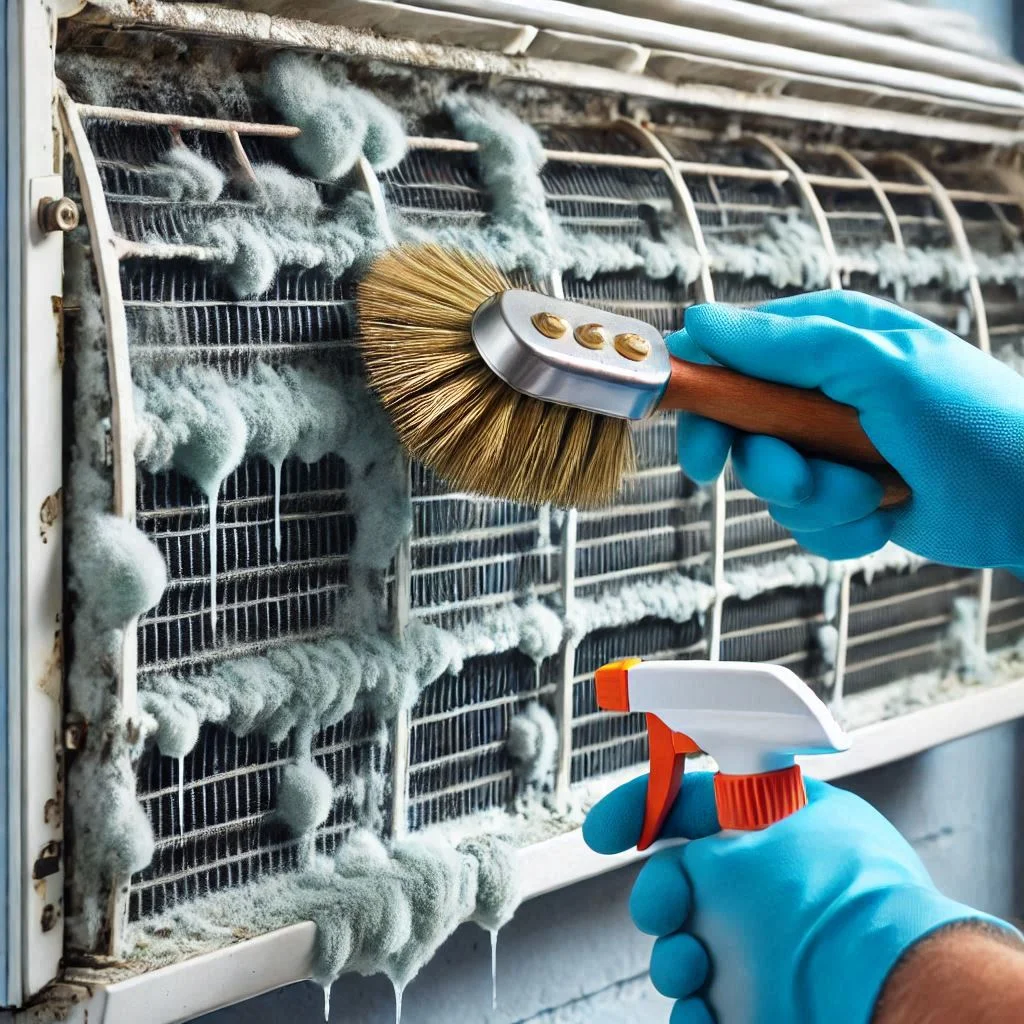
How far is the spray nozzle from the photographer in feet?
2.35

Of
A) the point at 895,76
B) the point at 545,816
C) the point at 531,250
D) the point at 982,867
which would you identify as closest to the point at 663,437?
the point at 531,250

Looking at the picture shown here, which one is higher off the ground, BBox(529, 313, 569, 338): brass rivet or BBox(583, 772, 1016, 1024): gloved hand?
BBox(529, 313, 569, 338): brass rivet

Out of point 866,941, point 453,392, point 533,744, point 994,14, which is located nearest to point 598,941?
point 533,744

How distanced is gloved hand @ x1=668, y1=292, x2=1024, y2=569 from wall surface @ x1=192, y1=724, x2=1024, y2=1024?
53 centimetres

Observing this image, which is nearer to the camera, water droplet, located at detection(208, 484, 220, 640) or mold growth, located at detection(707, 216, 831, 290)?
water droplet, located at detection(208, 484, 220, 640)

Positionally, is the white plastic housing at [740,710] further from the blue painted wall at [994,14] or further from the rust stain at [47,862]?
the blue painted wall at [994,14]

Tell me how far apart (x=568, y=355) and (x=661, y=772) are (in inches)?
11.2

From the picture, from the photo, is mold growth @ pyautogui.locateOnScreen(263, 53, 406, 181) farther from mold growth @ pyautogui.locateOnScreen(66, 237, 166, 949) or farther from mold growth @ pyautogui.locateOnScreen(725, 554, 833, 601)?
mold growth @ pyautogui.locateOnScreen(725, 554, 833, 601)

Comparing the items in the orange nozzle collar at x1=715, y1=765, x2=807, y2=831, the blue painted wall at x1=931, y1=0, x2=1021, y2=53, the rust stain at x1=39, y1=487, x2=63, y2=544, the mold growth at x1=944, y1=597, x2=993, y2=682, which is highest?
the blue painted wall at x1=931, y1=0, x2=1021, y2=53

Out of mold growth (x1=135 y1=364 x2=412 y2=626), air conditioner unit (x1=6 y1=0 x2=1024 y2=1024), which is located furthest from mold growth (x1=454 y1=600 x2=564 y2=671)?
mold growth (x1=135 y1=364 x2=412 y2=626)

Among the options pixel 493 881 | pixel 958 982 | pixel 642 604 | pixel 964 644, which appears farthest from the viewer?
pixel 964 644

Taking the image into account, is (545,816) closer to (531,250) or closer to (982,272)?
(531,250)

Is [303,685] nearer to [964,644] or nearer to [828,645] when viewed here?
[828,645]

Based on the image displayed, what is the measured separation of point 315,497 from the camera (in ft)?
2.81
